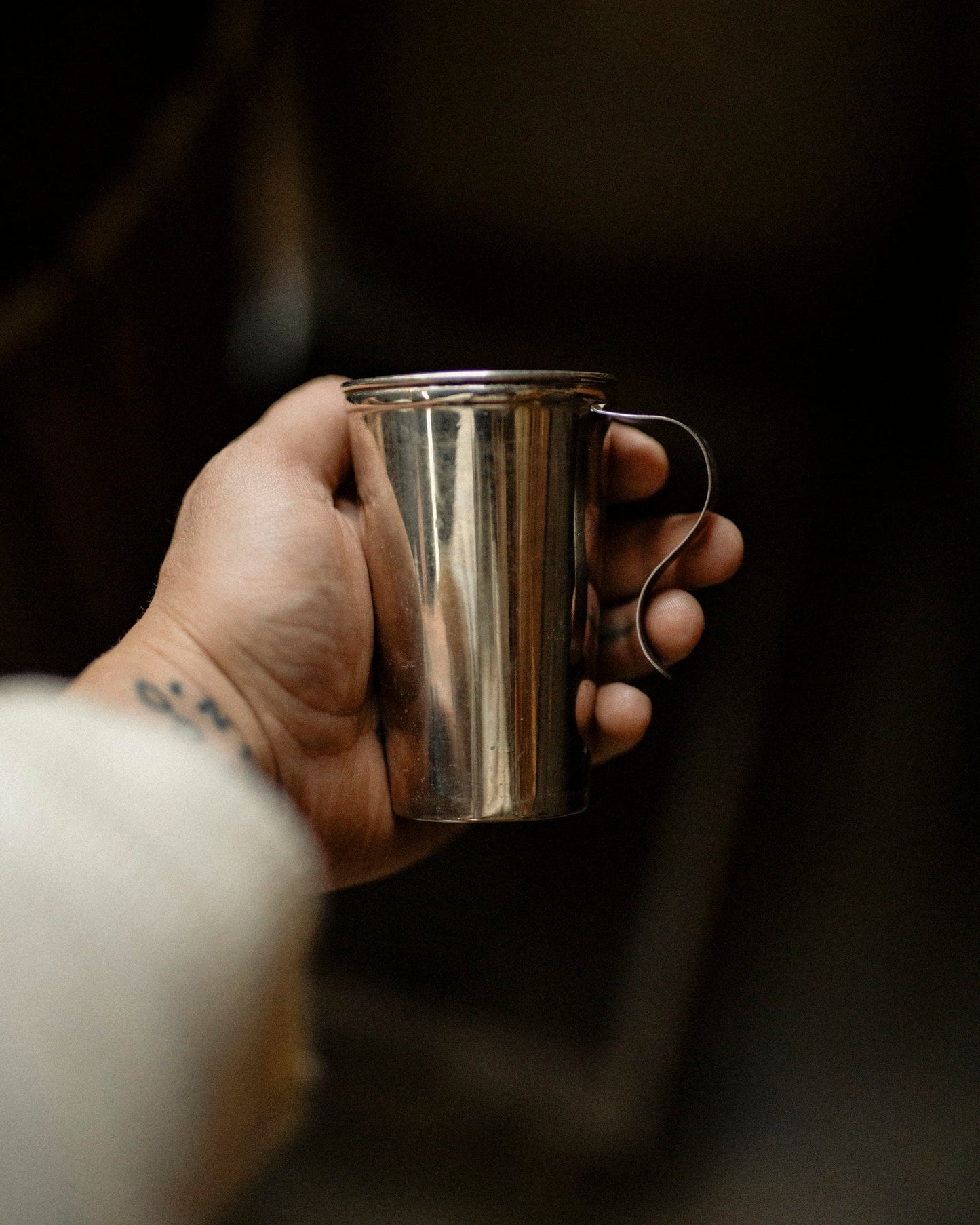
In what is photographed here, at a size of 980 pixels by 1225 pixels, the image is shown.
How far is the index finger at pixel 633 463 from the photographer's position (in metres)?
0.69

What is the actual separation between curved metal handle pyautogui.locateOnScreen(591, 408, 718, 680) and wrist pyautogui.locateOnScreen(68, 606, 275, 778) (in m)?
0.23

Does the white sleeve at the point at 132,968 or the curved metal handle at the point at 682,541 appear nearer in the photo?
the white sleeve at the point at 132,968

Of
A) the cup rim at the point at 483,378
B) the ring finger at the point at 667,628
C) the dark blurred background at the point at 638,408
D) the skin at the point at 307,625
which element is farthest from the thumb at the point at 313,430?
the dark blurred background at the point at 638,408

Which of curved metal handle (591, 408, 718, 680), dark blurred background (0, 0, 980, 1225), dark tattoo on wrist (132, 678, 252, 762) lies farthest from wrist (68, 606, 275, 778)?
dark blurred background (0, 0, 980, 1225)

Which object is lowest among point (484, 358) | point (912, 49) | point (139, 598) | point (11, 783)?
point (139, 598)

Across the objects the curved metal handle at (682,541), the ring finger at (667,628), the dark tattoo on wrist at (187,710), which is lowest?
the dark tattoo on wrist at (187,710)

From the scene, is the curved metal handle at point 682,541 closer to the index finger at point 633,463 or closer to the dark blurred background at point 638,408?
the index finger at point 633,463

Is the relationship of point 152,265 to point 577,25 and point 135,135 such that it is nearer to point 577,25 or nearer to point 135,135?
point 135,135

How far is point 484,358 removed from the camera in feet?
3.32

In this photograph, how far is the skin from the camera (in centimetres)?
59

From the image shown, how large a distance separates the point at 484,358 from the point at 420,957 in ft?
2.00

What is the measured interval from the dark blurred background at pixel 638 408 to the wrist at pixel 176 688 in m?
0.46

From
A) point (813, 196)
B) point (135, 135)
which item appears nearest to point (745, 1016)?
point (813, 196)

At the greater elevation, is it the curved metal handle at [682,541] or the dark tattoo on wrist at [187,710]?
the curved metal handle at [682,541]
